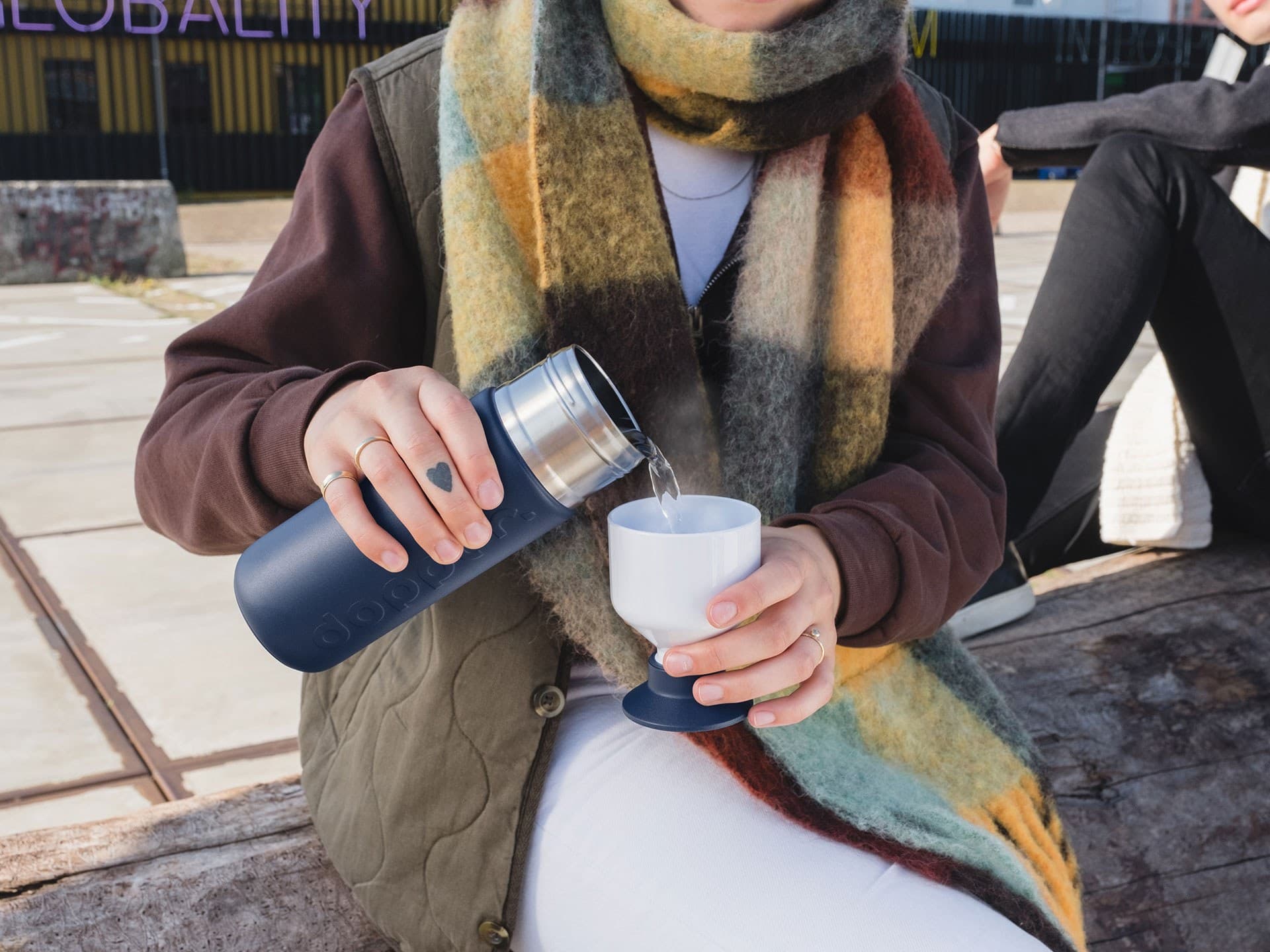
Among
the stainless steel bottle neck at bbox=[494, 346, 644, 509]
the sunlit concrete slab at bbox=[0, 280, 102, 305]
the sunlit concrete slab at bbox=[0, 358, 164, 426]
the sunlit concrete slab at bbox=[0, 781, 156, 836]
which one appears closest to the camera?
the stainless steel bottle neck at bbox=[494, 346, 644, 509]

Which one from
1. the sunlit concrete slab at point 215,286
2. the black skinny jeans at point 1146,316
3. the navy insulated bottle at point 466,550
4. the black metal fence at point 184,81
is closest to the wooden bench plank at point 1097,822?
the black skinny jeans at point 1146,316

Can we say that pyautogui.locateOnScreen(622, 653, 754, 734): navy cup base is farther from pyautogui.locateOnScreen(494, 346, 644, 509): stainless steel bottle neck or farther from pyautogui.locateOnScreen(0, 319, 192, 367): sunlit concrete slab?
pyautogui.locateOnScreen(0, 319, 192, 367): sunlit concrete slab

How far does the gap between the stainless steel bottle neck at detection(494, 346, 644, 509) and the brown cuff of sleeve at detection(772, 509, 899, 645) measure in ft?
1.00

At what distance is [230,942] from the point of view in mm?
1361

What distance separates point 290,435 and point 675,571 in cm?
36

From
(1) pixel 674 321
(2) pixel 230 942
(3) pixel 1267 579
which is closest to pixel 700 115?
(1) pixel 674 321

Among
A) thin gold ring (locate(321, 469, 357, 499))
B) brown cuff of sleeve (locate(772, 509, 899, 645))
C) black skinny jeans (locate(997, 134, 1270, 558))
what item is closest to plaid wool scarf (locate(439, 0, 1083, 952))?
brown cuff of sleeve (locate(772, 509, 899, 645))

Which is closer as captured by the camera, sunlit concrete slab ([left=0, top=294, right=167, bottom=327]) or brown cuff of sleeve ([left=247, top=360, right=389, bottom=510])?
brown cuff of sleeve ([left=247, top=360, right=389, bottom=510])

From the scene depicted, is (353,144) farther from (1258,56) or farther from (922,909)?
(1258,56)

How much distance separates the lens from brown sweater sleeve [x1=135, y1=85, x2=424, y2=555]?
1.13 m

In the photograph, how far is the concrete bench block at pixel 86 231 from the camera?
7.84 m

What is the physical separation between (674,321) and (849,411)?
235mm

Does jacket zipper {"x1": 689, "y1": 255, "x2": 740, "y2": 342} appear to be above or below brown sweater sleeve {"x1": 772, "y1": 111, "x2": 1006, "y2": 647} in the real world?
above

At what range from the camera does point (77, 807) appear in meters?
2.17
